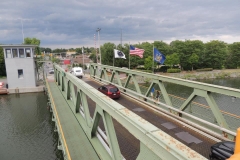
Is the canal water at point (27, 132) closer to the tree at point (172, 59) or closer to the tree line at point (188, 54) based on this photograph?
the tree line at point (188, 54)

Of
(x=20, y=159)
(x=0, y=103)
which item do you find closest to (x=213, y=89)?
(x=20, y=159)

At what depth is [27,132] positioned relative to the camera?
712 inches

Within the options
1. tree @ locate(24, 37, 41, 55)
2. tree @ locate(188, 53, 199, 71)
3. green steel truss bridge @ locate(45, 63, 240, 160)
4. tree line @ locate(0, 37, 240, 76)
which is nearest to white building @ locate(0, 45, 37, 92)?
green steel truss bridge @ locate(45, 63, 240, 160)

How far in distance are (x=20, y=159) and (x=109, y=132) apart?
38.4 ft

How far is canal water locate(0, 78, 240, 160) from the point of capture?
569 inches

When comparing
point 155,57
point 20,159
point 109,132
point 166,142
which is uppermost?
point 155,57

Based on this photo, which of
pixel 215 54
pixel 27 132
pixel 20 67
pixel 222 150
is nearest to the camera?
pixel 222 150

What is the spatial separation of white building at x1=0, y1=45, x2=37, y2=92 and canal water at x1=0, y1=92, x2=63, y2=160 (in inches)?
212

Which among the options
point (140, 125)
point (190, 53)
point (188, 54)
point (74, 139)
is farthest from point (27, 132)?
point (190, 53)

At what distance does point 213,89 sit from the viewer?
7.98m

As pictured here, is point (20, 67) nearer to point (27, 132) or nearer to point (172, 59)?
point (27, 132)

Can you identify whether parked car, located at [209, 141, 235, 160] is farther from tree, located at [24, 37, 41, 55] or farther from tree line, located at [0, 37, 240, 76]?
tree, located at [24, 37, 41, 55]

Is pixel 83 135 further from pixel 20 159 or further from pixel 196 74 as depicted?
pixel 196 74

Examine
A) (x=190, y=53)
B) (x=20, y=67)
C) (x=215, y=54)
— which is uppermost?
(x=190, y=53)
